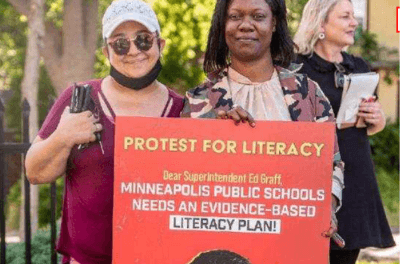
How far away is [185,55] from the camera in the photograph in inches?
554

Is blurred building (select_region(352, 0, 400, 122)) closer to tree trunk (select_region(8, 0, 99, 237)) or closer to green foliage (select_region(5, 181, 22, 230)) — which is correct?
tree trunk (select_region(8, 0, 99, 237))

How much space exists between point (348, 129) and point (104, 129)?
1.70 meters

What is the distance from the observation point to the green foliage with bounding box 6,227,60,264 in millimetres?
5258

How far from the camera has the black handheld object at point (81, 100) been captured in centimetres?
271

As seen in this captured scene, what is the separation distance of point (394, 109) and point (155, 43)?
1666cm

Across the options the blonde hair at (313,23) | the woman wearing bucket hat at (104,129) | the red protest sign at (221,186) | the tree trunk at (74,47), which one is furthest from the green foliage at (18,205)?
the red protest sign at (221,186)

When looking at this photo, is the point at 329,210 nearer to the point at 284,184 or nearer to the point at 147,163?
the point at 284,184

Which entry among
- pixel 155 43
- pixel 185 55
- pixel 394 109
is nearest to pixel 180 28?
pixel 185 55

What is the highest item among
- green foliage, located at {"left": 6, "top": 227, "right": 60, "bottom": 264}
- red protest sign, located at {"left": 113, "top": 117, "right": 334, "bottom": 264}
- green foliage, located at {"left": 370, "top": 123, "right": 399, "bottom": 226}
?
red protest sign, located at {"left": 113, "top": 117, "right": 334, "bottom": 264}

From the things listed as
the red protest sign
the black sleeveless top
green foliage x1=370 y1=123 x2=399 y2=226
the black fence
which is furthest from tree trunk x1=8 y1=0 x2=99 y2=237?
A: the red protest sign

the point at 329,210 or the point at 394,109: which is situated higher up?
the point at 329,210

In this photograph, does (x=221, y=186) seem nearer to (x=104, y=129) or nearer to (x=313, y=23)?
(x=104, y=129)

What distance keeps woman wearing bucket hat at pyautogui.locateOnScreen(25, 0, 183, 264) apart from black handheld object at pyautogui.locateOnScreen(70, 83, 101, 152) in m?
0.02

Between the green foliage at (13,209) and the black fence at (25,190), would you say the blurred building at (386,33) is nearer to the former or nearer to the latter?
the green foliage at (13,209)
